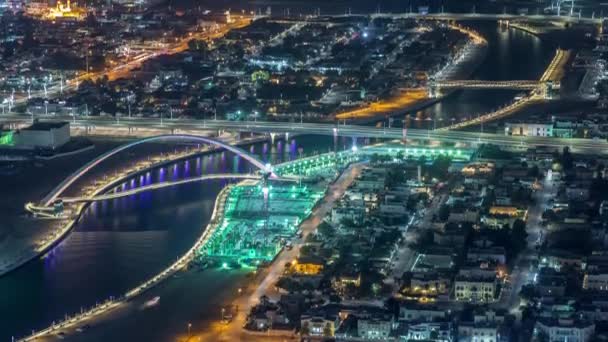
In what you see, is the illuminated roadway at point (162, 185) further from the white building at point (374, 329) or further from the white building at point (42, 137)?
the white building at point (374, 329)

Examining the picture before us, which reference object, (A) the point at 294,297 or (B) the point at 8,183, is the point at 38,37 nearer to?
(B) the point at 8,183

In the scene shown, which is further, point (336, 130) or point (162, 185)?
point (336, 130)

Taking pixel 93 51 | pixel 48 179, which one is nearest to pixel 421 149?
pixel 48 179

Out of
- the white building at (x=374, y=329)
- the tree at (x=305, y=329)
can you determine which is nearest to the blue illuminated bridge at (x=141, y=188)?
the tree at (x=305, y=329)

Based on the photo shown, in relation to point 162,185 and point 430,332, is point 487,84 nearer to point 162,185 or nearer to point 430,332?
point 162,185

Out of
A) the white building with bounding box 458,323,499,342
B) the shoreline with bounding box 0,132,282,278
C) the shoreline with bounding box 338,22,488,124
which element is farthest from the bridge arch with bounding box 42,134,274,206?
the white building with bounding box 458,323,499,342

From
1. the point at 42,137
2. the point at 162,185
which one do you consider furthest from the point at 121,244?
the point at 42,137
